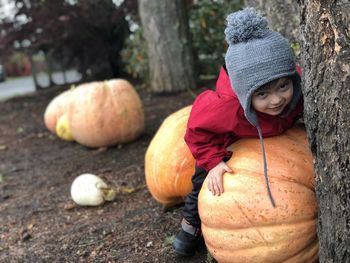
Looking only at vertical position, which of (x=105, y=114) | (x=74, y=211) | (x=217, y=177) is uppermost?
(x=217, y=177)

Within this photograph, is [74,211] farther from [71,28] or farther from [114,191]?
[71,28]

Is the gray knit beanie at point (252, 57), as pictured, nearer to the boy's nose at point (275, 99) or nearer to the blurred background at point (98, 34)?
the boy's nose at point (275, 99)

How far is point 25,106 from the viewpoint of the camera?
9289 mm

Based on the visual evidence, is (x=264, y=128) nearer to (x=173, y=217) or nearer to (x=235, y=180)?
(x=235, y=180)

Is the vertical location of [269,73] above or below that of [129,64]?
above

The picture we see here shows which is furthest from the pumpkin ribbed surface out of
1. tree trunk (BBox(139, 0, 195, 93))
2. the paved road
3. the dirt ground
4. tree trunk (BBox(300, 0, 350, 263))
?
the paved road

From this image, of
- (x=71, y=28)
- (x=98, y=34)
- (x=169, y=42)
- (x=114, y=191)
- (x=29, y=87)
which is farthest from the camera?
(x=29, y=87)

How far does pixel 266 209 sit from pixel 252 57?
2.18 ft

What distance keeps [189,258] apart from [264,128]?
35.9 inches

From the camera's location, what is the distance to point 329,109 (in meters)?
1.95

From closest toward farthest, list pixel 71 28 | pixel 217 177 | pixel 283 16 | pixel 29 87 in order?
pixel 217 177, pixel 283 16, pixel 71 28, pixel 29 87

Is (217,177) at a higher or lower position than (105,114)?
higher

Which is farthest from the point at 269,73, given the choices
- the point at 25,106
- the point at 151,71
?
the point at 25,106

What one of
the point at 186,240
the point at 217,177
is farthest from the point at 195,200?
the point at 217,177
